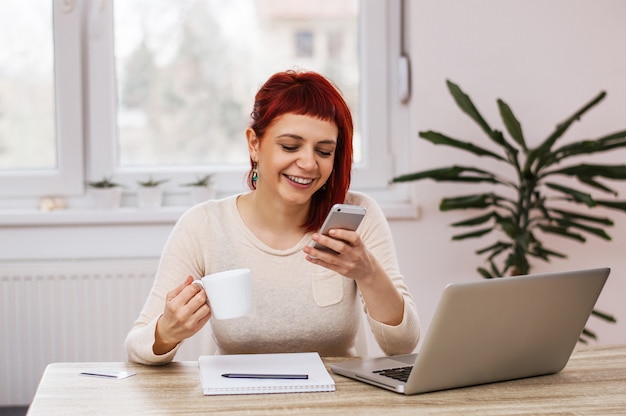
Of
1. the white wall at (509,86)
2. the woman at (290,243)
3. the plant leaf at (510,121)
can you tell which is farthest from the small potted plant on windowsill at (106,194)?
the plant leaf at (510,121)

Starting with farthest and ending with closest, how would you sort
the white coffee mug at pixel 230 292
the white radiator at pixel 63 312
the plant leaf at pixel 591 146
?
the white radiator at pixel 63 312 < the plant leaf at pixel 591 146 < the white coffee mug at pixel 230 292

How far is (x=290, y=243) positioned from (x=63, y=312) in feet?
4.57

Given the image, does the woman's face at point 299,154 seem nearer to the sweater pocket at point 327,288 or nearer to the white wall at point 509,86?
the sweater pocket at point 327,288

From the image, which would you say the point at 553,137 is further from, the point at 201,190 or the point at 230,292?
the point at 230,292

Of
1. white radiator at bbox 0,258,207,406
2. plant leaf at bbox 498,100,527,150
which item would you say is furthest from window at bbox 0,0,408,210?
plant leaf at bbox 498,100,527,150

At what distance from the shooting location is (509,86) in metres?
3.06

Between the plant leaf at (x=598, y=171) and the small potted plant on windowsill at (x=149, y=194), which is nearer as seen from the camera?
the plant leaf at (x=598, y=171)

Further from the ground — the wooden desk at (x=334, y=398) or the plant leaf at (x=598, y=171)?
the plant leaf at (x=598, y=171)

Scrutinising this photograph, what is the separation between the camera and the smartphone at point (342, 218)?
1391 millimetres

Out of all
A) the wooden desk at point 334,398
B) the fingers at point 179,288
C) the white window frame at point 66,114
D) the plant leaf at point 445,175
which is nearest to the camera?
the wooden desk at point 334,398

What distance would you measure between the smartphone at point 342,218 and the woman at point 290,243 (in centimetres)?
27

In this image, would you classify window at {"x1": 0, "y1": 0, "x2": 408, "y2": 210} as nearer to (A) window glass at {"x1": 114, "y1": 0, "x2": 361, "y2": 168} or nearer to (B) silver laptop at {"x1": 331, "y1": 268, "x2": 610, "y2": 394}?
(A) window glass at {"x1": 114, "y1": 0, "x2": 361, "y2": 168}

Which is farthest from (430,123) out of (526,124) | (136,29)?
(136,29)

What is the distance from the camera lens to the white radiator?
2.96 meters
